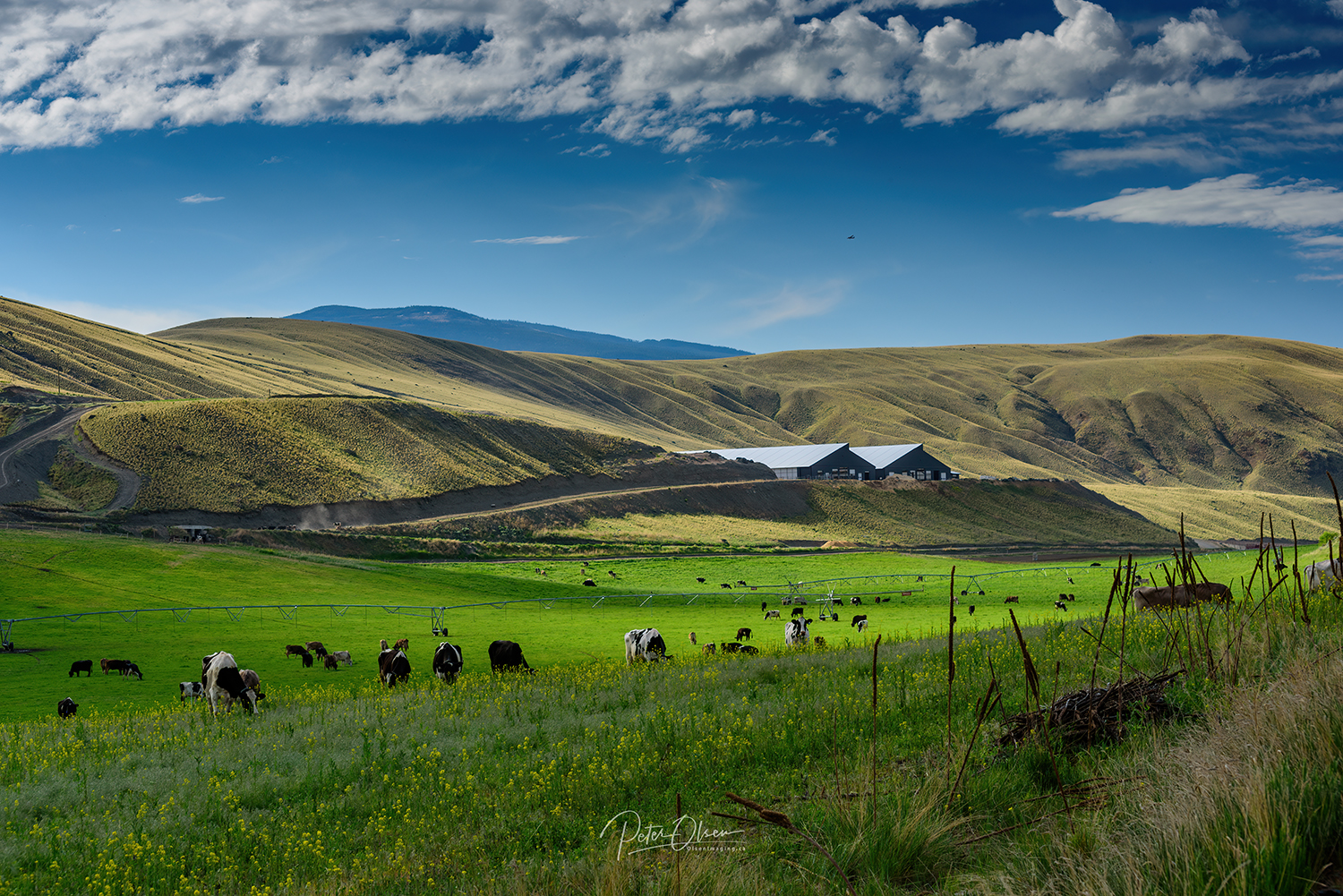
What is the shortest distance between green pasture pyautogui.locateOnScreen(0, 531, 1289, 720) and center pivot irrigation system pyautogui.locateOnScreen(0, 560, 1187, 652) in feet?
0.61

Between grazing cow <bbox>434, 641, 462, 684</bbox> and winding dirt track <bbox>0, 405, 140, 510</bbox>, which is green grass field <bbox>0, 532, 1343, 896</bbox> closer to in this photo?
grazing cow <bbox>434, 641, 462, 684</bbox>

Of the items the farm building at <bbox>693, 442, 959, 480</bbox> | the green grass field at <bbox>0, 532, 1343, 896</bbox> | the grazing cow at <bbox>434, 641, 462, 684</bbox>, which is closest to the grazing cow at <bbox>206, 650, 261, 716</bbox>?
the green grass field at <bbox>0, 532, 1343, 896</bbox>

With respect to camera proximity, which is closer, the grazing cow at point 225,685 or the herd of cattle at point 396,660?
the grazing cow at point 225,685

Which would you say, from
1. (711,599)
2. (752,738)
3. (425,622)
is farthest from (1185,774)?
(711,599)

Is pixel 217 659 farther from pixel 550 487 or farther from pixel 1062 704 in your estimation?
pixel 550 487

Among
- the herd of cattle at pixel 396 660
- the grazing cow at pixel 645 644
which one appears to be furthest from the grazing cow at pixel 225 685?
the grazing cow at pixel 645 644

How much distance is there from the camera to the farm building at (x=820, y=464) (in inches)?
5236

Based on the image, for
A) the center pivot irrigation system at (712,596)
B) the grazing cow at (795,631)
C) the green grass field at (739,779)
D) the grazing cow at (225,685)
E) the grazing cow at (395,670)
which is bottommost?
the center pivot irrigation system at (712,596)

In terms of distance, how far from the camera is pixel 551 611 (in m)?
48.3

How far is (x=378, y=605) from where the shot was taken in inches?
1740

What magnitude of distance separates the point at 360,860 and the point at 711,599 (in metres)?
46.8

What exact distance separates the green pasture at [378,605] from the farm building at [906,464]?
62.2m

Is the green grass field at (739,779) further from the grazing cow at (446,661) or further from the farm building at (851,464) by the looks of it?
the farm building at (851,464)

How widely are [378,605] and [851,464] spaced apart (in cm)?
10249
